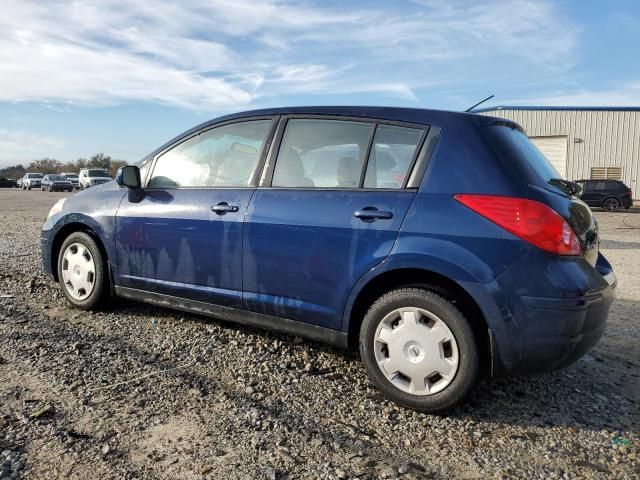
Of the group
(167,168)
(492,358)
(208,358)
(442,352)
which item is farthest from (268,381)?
(167,168)

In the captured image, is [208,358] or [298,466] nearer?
[298,466]

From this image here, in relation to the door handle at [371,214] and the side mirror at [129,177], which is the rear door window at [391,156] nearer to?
the door handle at [371,214]

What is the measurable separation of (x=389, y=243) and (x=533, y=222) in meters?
0.76

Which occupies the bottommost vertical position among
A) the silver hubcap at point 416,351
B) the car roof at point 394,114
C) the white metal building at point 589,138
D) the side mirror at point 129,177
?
the silver hubcap at point 416,351

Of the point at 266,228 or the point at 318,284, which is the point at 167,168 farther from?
the point at 318,284

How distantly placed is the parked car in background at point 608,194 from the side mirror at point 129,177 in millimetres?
23413

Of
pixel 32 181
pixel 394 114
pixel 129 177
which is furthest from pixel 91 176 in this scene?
pixel 394 114

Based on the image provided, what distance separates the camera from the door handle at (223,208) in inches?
140

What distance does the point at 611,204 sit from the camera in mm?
23703

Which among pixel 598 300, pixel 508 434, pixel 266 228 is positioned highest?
pixel 266 228

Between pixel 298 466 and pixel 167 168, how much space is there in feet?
8.70

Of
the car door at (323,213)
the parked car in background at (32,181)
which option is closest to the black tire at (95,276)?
the car door at (323,213)

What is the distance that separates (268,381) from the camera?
322cm

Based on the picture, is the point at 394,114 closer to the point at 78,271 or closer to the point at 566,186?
the point at 566,186
